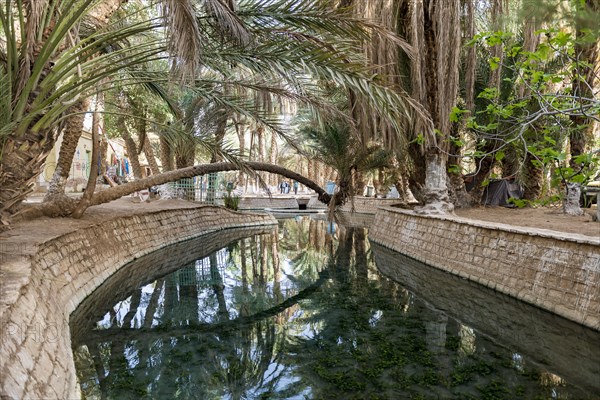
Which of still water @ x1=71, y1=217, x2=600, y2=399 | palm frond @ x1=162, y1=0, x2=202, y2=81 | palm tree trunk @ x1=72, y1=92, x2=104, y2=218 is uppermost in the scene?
palm frond @ x1=162, y1=0, x2=202, y2=81

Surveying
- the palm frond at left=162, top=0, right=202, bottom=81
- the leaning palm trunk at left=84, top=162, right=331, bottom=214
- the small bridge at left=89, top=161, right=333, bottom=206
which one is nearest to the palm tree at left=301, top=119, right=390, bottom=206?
the leaning palm trunk at left=84, top=162, right=331, bottom=214

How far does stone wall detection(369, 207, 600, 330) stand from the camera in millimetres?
5715

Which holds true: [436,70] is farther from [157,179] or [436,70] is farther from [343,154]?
[157,179]

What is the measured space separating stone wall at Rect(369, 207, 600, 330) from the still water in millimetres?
255

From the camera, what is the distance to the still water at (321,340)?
4246 mm

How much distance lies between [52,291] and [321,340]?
3.31 m

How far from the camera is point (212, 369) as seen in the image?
4.70 metres

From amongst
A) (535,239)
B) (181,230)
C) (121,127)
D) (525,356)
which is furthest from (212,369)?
(121,127)

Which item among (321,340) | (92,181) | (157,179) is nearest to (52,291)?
(321,340)

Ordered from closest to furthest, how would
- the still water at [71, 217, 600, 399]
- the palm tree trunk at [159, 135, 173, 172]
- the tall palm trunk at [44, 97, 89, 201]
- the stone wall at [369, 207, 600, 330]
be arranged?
the still water at [71, 217, 600, 399] < the stone wall at [369, 207, 600, 330] < the tall palm trunk at [44, 97, 89, 201] < the palm tree trunk at [159, 135, 173, 172]

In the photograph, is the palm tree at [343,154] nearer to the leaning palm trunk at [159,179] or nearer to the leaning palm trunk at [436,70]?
the leaning palm trunk at [159,179]

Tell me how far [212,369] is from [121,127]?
14230 mm

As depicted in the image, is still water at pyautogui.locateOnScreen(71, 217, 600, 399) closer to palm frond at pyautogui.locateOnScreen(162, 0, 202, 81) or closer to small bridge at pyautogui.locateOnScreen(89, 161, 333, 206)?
small bridge at pyautogui.locateOnScreen(89, 161, 333, 206)

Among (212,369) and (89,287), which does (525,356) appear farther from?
(89,287)
